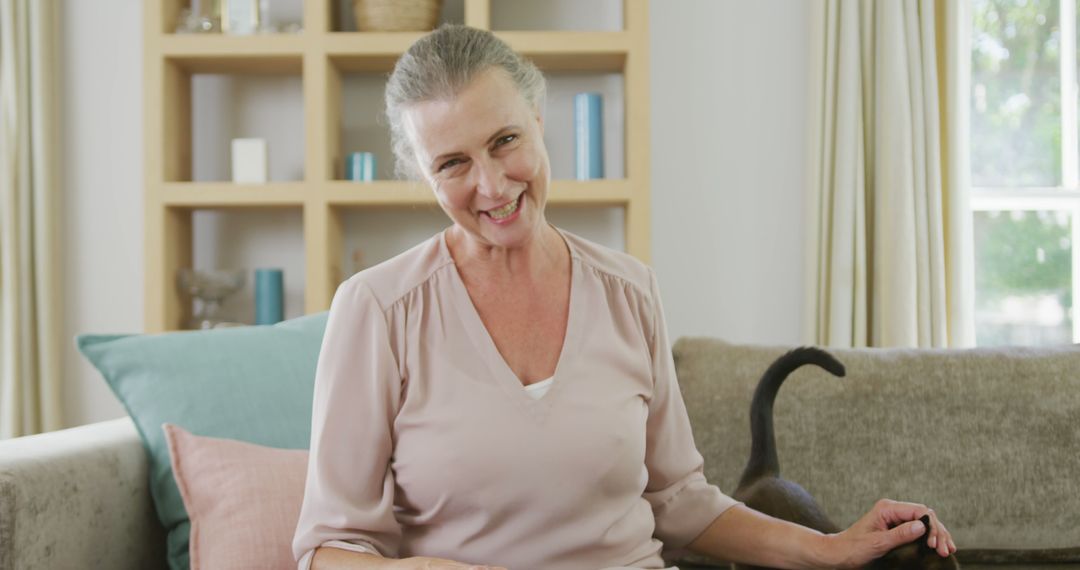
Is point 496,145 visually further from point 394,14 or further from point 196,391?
point 394,14

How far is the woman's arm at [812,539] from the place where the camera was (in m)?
1.17

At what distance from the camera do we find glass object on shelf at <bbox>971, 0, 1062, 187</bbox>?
10.6ft

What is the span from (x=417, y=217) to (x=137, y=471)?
1669mm

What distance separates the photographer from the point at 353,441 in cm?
127

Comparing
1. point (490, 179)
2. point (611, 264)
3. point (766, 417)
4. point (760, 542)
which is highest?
point (490, 179)

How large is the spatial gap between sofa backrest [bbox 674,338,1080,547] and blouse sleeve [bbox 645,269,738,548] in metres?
0.49

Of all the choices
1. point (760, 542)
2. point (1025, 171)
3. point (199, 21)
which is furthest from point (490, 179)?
point (1025, 171)


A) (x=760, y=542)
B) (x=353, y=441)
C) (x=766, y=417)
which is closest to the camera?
(x=353, y=441)

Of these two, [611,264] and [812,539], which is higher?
[611,264]

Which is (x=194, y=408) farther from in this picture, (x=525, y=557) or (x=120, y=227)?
(x=120, y=227)

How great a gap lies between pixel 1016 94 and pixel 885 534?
251 cm

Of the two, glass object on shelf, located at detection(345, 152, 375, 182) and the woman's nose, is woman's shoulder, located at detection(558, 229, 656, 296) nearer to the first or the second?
the woman's nose

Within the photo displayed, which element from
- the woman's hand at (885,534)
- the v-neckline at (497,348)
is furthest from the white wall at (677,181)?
the woman's hand at (885,534)

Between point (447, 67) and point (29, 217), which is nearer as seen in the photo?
point (447, 67)
